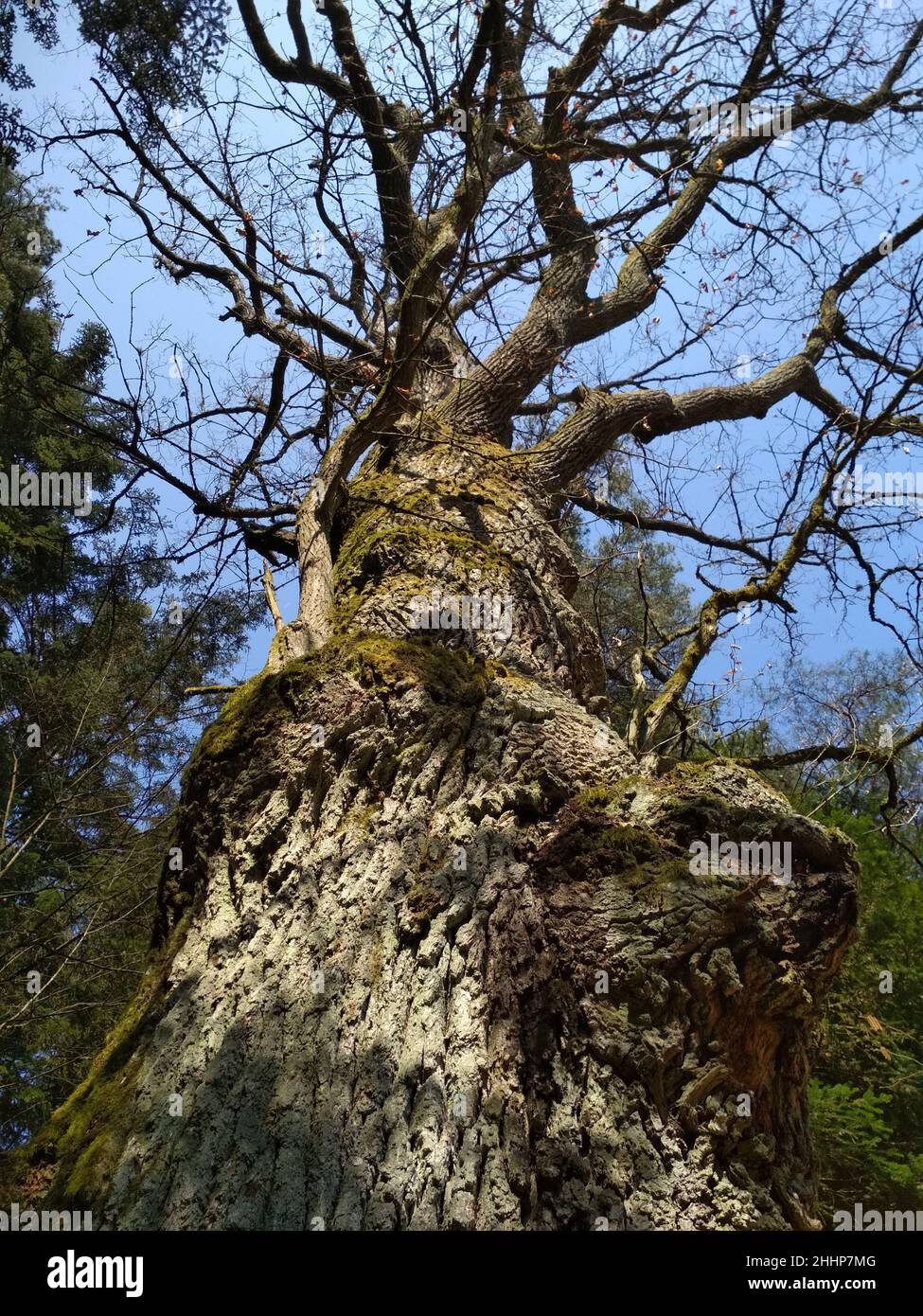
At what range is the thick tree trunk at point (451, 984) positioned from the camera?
1.99 meters

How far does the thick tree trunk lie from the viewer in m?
1.99

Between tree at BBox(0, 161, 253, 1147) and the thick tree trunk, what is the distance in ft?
10.7

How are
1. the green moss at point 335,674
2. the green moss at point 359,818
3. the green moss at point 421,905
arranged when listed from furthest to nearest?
the green moss at point 335,674 < the green moss at point 359,818 < the green moss at point 421,905

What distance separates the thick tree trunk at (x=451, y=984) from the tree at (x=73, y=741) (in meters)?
3.25

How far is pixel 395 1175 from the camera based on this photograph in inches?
75.9

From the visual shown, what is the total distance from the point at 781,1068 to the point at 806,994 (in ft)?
0.84

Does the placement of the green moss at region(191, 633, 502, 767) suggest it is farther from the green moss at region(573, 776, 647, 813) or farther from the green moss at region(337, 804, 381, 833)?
the green moss at region(573, 776, 647, 813)

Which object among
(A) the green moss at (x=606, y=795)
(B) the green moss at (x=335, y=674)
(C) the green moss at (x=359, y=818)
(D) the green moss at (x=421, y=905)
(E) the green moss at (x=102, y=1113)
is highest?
(B) the green moss at (x=335, y=674)

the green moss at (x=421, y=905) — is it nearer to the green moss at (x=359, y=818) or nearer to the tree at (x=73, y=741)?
the green moss at (x=359, y=818)

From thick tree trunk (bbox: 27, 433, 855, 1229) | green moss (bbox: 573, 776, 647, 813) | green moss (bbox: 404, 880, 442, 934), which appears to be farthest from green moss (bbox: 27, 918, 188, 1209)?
green moss (bbox: 573, 776, 647, 813)

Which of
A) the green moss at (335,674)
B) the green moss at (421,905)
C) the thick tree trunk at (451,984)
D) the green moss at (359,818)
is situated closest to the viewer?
the thick tree trunk at (451,984)

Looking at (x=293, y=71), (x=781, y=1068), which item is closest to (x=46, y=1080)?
(x=781, y=1068)

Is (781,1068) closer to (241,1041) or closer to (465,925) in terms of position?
(465,925)

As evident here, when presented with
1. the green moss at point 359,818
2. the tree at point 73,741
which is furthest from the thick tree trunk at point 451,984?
the tree at point 73,741
